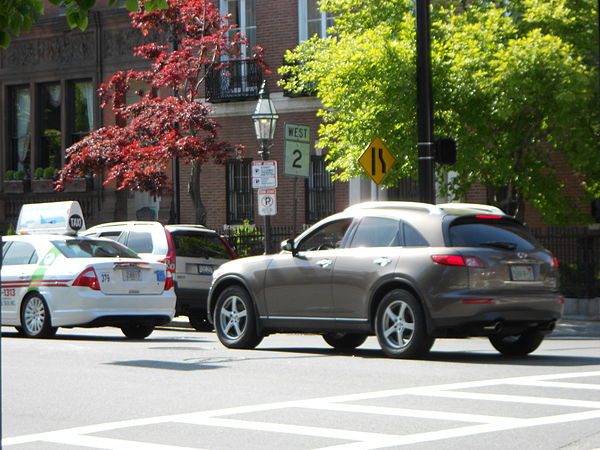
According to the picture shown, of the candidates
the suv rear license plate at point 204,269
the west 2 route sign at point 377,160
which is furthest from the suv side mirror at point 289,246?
the suv rear license plate at point 204,269

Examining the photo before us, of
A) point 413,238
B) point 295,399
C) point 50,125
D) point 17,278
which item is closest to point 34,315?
point 17,278

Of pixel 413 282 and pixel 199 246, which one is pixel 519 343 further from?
pixel 199 246

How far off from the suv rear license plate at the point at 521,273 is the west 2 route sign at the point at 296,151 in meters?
8.08

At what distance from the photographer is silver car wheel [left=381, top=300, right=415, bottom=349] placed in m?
12.9

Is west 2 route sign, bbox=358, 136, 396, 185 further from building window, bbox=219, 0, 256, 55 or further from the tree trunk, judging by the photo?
building window, bbox=219, 0, 256, 55

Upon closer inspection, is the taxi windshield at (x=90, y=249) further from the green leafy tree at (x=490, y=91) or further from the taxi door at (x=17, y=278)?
the green leafy tree at (x=490, y=91)

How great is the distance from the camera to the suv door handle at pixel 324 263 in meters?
13.8

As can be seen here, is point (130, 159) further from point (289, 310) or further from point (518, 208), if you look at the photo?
point (289, 310)

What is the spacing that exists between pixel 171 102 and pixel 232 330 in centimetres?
1261

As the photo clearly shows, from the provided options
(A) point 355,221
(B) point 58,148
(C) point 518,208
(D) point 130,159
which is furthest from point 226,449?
(B) point 58,148

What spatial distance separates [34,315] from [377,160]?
19.6 ft

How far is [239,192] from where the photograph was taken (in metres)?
31.1

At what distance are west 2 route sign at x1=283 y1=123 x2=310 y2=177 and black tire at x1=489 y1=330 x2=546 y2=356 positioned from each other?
24.0ft

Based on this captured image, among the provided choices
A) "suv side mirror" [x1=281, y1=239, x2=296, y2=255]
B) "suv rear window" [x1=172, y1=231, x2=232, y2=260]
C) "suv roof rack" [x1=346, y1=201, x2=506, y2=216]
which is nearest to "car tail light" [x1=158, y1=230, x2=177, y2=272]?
"suv rear window" [x1=172, y1=231, x2=232, y2=260]
